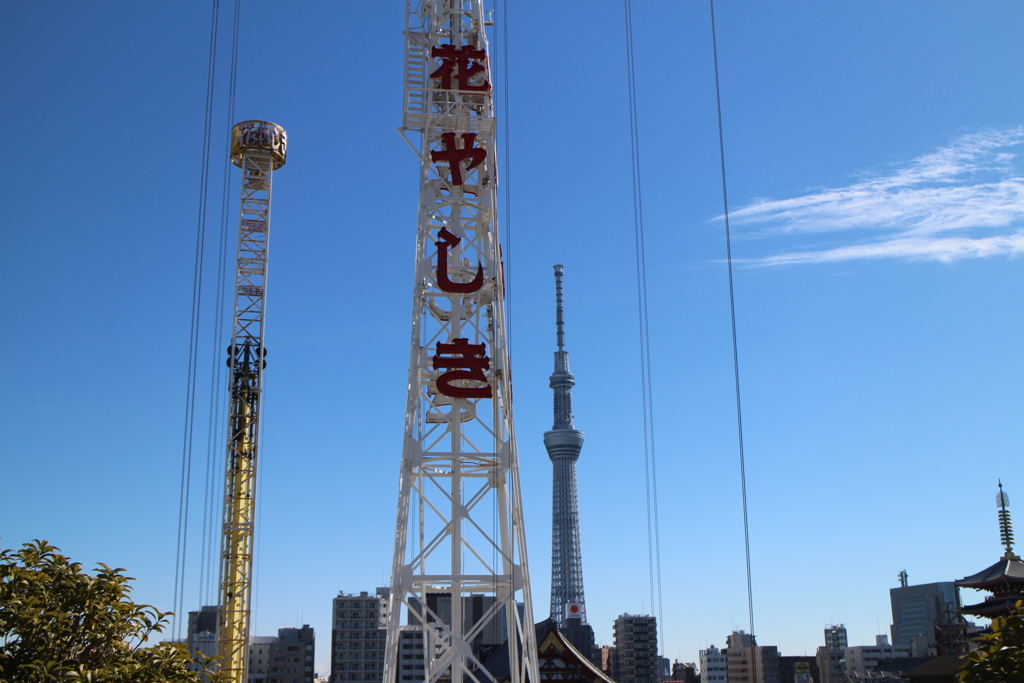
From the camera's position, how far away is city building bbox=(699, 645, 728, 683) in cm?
13112

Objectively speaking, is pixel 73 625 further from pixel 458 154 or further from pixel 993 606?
pixel 993 606

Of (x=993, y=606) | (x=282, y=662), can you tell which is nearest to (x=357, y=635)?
(x=282, y=662)

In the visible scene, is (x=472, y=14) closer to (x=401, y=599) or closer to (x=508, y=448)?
(x=508, y=448)

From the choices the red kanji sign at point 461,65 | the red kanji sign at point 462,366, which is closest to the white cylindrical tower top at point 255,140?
the red kanji sign at point 461,65

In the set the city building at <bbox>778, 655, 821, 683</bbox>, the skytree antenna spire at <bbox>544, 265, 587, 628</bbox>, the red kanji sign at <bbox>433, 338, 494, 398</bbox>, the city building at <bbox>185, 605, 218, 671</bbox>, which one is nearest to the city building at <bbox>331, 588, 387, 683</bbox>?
the city building at <bbox>185, 605, 218, 671</bbox>

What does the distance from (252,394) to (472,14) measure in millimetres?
36986

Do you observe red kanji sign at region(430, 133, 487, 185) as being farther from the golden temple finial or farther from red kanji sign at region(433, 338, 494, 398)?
the golden temple finial

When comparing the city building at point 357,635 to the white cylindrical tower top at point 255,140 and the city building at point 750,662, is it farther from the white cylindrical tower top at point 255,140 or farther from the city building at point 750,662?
the white cylindrical tower top at point 255,140

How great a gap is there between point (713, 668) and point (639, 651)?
972 centimetres

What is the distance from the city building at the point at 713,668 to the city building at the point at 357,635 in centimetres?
4934

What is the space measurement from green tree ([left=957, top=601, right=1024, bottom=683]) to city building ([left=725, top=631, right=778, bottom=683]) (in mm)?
105150

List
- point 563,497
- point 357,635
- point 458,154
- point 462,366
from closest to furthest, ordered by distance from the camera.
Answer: point 462,366 < point 458,154 < point 357,635 < point 563,497

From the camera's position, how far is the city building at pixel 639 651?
429 feet

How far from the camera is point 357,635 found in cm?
10131
